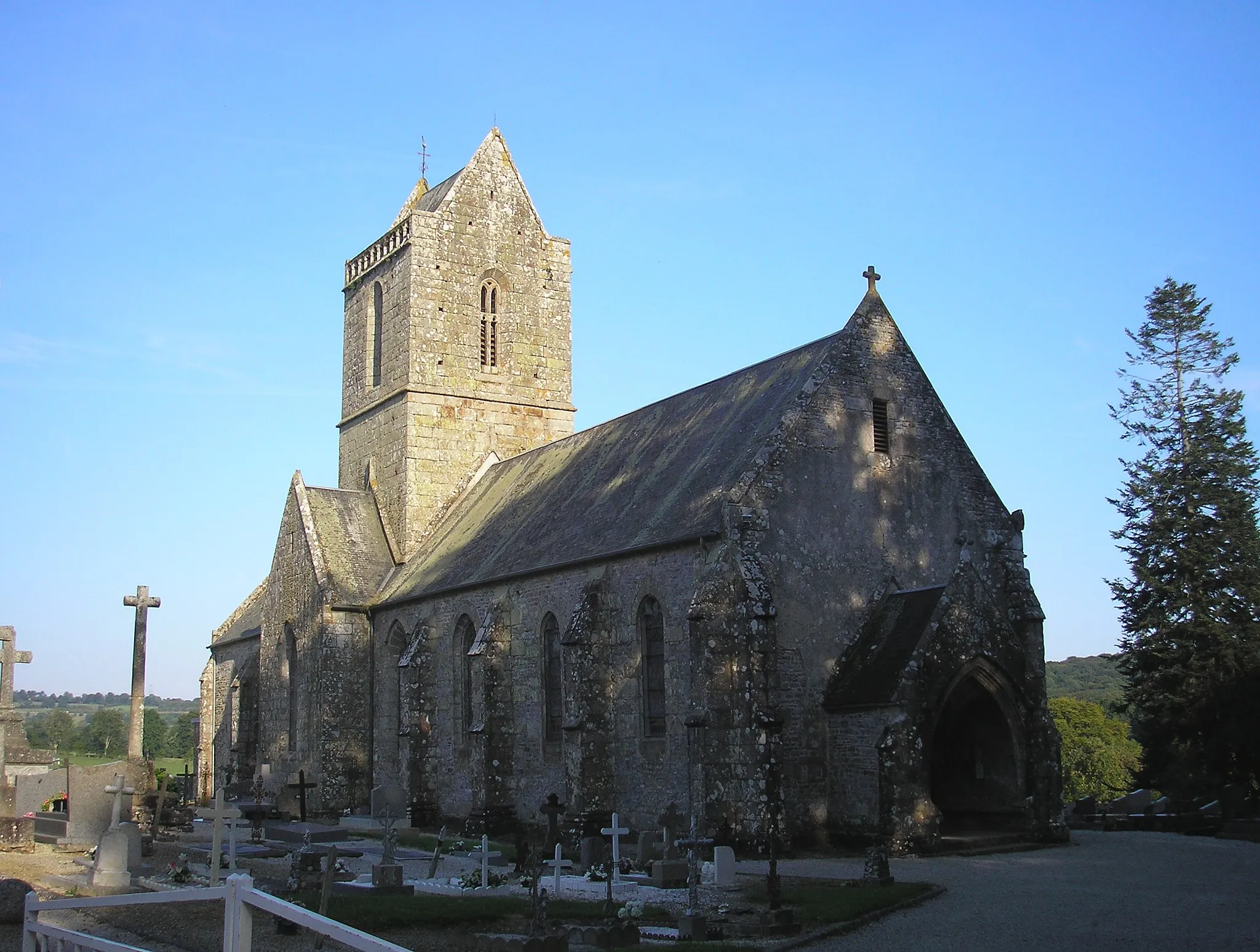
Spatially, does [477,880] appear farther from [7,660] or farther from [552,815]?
[7,660]

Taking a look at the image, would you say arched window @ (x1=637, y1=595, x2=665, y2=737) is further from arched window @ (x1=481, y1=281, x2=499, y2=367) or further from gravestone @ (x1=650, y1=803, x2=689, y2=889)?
arched window @ (x1=481, y1=281, x2=499, y2=367)

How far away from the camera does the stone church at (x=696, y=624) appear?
21438mm

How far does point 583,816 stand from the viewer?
78.0 feet

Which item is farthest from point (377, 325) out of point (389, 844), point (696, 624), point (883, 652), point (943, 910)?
point (943, 910)

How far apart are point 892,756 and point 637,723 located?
5.67m

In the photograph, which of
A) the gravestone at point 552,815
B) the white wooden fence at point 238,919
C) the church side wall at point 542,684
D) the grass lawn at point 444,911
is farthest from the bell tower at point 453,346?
the white wooden fence at point 238,919

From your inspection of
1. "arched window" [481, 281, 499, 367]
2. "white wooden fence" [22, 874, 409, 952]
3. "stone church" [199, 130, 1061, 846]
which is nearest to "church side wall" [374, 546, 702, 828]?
"stone church" [199, 130, 1061, 846]

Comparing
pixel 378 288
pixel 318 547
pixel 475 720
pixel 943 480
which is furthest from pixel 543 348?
pixel 943 480

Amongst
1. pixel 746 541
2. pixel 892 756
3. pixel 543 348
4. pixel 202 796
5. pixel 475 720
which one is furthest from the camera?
pixel 202 796

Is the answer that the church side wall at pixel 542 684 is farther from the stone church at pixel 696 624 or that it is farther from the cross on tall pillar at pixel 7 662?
the cross on tall pillar at pixel 7 662

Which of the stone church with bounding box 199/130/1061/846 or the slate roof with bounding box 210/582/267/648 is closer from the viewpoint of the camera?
the stone church with bounding box 199/130/1061/846

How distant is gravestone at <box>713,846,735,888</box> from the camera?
17578 mm

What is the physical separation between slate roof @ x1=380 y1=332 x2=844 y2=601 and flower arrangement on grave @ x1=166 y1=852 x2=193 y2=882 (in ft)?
31.3

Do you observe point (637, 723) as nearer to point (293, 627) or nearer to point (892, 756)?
point (892, 756)
